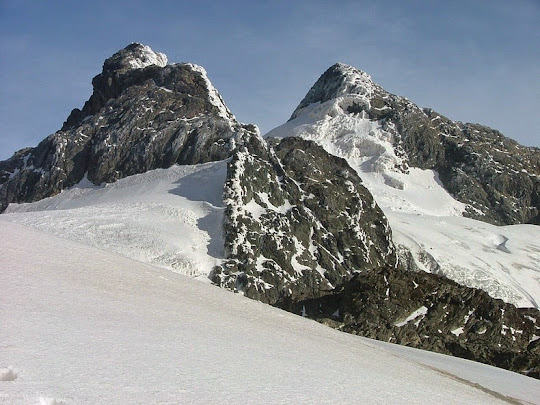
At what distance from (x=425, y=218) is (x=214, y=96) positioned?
4047 centimetres

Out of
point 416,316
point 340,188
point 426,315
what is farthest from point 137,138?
point 426,315

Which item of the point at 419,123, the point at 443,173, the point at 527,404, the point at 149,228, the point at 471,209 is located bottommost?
the point at 527,404

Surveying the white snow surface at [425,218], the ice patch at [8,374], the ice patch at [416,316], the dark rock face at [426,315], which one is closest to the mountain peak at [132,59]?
the white snow surface at [425,218]

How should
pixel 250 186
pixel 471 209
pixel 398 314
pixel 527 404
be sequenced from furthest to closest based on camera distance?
pixel 471 209 < pixel 250 186 < pixel 398 314 < pixel 527 404

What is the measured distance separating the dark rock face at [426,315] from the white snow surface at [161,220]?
812 inches

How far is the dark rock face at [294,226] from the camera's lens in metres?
56.2

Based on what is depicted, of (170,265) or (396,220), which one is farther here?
(396,220)

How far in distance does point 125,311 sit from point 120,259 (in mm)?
6543

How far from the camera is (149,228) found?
5775cm

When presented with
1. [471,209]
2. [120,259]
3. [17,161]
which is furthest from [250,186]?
[471,209]

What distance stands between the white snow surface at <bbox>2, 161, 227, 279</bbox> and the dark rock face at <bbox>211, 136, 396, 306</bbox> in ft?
7.41

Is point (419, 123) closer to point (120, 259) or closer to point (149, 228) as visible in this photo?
point (149, 228)

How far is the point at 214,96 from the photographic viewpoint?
332ft

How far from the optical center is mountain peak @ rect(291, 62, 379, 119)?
15800cm
